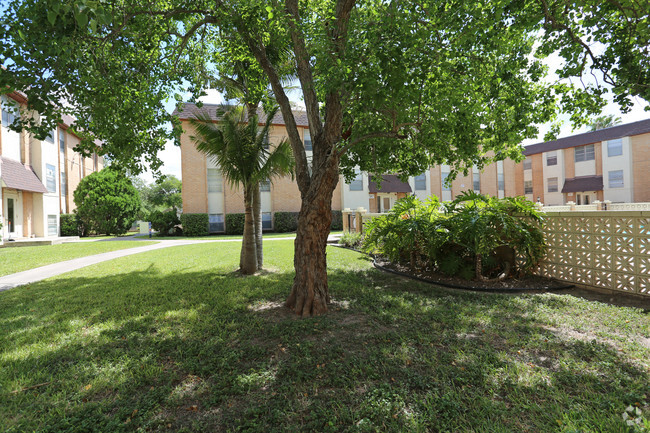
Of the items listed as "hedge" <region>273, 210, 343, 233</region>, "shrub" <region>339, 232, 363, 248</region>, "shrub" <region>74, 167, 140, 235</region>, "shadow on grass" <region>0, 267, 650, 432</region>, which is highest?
"shrub" <region>74, 167, 140, 235</region>

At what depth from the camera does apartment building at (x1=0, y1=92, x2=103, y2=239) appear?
17.7 meters

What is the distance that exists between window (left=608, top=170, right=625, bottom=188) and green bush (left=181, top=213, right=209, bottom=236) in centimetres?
3566

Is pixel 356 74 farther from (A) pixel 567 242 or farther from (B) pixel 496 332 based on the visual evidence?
(A) pixel 567 242

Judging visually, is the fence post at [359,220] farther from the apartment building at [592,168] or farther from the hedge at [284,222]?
the apartment building at [592,168]

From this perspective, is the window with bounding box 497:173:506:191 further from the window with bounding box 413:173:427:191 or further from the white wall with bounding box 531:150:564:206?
the window with bounding box 413:173:427:191

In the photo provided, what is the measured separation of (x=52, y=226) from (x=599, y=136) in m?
46.7

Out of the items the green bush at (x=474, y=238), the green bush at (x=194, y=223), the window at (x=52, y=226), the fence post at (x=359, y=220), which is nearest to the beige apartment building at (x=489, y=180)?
the green bush at (x=194, y=223)

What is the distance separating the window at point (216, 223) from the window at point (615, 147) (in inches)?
1383

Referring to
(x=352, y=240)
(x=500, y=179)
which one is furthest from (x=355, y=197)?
(x=500, y=179)

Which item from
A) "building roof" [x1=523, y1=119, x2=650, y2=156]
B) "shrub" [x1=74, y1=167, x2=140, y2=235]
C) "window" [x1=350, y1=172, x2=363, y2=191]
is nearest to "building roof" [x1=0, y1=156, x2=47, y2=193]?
"shrub" [x1=74, y1=167, x2=140, y2=235]

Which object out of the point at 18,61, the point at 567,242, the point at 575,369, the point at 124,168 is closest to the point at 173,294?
the point at 124,168

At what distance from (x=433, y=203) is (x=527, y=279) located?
108 inches

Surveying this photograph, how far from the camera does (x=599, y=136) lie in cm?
3012

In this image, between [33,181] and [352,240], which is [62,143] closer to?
[33,181]
